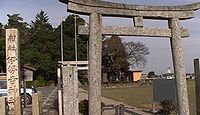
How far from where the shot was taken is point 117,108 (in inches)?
637

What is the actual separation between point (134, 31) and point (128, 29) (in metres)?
0.23

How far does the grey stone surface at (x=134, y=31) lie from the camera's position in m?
11.3

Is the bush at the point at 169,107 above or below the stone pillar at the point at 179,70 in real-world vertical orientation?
below

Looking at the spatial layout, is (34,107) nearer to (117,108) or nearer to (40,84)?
(117,108)

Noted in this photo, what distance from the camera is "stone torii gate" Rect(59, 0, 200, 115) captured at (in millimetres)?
11102

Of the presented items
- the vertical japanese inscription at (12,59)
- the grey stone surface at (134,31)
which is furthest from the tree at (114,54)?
the grey stone surface at (134,31)

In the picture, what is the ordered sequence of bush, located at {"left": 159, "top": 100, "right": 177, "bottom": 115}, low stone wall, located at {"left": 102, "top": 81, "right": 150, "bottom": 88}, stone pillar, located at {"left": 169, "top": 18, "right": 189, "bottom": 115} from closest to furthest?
stone pillar, located at {"left": 169, "top": 18, "right": 189, "bottom": 115} < bush, located at {"left": 159, "top": 100, "right": 177, "bottom": 115} < low stone wall, located at {"left": 102, "top": 81, "right": 150, "bottom": 88}

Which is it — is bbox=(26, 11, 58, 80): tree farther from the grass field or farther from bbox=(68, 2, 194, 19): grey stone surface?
bbox=(68, 2, 194, 19): grey stone surface

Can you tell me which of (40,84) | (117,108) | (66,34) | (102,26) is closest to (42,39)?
(66,34)

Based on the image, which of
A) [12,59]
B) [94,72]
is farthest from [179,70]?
[12,59]

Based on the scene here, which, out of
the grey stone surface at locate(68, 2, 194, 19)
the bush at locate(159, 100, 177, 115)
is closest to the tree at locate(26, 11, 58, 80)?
the bush at locate(159, 100, 177, 115)

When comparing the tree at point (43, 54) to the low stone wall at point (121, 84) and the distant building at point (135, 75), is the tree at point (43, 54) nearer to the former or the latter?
the low stone wall at point (121, 84)

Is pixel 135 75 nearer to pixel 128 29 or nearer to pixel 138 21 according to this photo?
pixel 138 21

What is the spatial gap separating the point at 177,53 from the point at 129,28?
6.02ft
